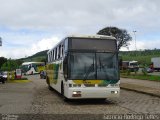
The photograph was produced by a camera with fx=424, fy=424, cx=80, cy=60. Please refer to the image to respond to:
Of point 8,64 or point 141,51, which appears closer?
point 8,64

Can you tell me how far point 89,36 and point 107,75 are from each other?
2170 millimetres

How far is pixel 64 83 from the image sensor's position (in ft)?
67.3

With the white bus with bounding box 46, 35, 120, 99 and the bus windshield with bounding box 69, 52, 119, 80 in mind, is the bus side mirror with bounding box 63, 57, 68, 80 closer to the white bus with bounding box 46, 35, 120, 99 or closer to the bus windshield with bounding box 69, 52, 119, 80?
the white bus with bounding box 46, 35, 120, 99

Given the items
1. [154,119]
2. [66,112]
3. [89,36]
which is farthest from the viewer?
[89,36]

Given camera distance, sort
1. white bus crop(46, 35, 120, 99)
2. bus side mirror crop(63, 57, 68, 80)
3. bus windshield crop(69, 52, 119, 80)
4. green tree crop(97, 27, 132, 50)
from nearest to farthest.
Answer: white bus crop(46, 35, 120, 99), bus windshield crop(69, 52, 119, 80), bus side mirror crop(63, 57, 68, 80), green tree crop(97, 27, 132, 50)

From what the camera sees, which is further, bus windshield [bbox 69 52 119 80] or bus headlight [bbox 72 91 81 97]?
bus windshield [bbox 69 52 119 80]

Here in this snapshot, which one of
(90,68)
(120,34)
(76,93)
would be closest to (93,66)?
(90,68)


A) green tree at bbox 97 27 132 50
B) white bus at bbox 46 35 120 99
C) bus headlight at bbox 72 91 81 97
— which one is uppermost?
green tree at bbox 97 27 132 50

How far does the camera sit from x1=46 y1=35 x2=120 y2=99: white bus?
19109 millimetres

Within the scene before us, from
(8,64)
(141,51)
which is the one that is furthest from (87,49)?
(141,51)

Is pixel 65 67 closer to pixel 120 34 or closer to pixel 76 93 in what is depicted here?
pixel 76 93

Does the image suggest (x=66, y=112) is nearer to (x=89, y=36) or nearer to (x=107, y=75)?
(x=107, y=75)

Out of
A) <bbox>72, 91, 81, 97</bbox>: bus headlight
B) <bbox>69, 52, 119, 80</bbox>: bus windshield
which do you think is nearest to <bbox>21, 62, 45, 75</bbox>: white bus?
<bbox>69, 52, 119, 80</bbox>: bus windshield

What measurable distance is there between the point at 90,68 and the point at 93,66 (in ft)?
0.57
